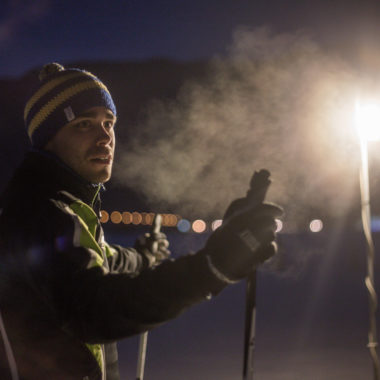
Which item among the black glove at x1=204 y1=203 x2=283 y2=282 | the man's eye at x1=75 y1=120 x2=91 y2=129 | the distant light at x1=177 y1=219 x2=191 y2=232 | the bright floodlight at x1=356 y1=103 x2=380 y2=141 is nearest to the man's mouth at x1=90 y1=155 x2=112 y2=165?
the man's eye at x1=75 y1=120 x2=91 y2=129

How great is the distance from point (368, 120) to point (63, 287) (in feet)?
8.70

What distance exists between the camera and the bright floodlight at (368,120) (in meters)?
3.77

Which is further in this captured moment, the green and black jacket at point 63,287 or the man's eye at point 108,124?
the man's eye at point 108,124

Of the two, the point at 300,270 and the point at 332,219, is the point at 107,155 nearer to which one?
the point at 300,270

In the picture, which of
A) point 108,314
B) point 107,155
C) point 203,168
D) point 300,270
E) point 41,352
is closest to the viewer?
point 108,314

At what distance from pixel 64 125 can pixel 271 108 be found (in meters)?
9.20

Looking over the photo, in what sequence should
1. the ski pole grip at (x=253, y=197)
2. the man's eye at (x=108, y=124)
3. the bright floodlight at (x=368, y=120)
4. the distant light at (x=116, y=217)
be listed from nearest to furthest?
the ski pole grip at (x=253, y=197)
the man's eye at (x=108, y=124)
the bright floodlight at (x=368, y=120)
the distant light at (x=116, y=217)

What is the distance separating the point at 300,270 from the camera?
17.2 meters

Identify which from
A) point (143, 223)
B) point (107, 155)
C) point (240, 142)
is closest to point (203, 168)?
point (240, 142)

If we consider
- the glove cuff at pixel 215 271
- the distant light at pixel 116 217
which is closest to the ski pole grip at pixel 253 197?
the glove cuff at pixel 215 271

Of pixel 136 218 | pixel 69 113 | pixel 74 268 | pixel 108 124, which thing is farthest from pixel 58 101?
pixel 136 218

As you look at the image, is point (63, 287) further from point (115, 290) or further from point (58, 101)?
point (58, 101)

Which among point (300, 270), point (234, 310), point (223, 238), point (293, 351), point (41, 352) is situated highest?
point (300, 270)

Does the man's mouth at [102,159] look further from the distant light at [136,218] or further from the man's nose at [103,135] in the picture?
the distant light at [136,218]
